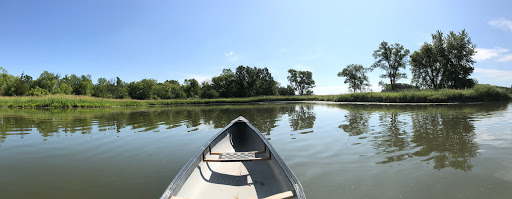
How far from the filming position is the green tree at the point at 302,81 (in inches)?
3014

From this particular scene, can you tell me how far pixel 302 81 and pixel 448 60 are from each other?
45.4 metres

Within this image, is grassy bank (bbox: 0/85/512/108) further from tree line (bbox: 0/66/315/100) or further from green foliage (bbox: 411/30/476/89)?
tree line (bbox: 0/66/315/100)

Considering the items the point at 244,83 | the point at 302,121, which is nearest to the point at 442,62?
the point at 302,121

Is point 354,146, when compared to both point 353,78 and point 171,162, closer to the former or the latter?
point 171,162

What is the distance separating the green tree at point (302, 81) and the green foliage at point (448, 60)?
40.2 m

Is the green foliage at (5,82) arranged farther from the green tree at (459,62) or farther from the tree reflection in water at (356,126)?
the green tree at (459,62)

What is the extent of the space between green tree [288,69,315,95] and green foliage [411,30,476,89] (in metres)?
40.2

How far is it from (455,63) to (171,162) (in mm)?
44130

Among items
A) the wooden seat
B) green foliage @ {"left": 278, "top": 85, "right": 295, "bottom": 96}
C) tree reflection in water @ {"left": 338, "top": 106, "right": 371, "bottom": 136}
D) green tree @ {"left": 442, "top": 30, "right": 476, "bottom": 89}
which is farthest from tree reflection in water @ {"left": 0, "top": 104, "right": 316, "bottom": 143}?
green foliage @ {"left": 278, "top": 85, "right": 295, "bottom": 96}

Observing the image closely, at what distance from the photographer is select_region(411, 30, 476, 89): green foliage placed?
1300 inches

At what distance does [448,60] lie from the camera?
33.6 m

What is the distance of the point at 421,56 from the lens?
1420 inches

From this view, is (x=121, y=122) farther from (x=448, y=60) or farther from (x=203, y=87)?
(x=203, y=87)

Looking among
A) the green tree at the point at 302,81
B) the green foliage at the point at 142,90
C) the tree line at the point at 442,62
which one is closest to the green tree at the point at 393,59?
the tree line at the point at 442,62
